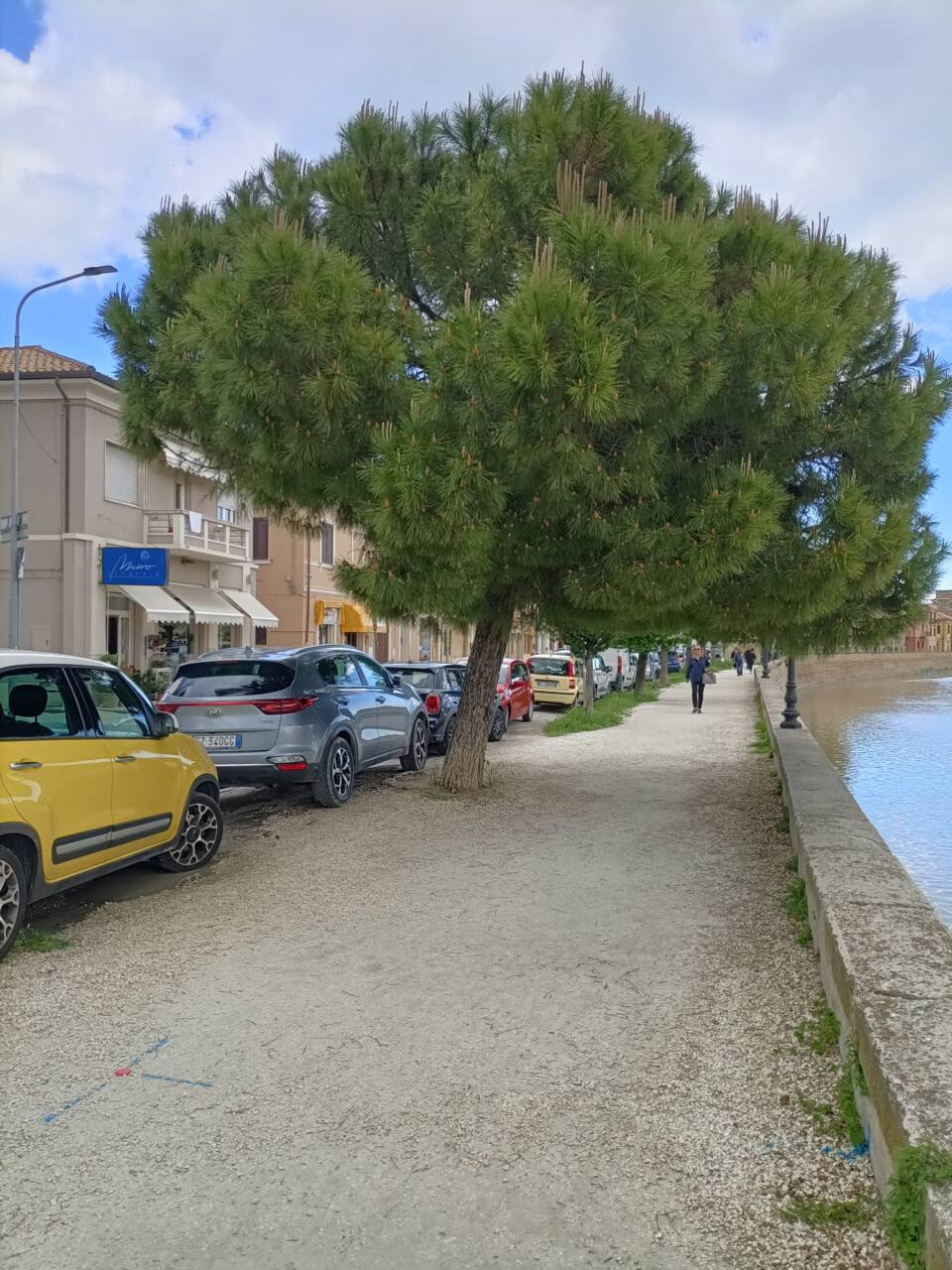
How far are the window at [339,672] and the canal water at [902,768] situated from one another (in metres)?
5.69

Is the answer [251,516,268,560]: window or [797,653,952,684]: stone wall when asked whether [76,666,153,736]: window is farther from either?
[797,653,952,684]: stone wall

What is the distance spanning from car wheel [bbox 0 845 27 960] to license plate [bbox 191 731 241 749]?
4.05m

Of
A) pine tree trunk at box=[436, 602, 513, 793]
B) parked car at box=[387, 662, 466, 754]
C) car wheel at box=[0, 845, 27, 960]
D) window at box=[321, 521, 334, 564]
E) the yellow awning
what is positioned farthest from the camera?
the yellow awning

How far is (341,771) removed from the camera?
9.77 m

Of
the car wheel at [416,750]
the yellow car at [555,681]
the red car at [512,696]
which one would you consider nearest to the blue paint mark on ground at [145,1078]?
the car wheel at [416,750]

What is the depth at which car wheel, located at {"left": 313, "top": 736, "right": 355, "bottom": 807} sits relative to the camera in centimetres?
934

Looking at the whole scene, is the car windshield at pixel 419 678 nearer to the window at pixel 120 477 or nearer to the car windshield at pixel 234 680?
the car windshield at pixel 234 680

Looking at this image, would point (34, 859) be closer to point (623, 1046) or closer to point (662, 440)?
point (623, 1046)

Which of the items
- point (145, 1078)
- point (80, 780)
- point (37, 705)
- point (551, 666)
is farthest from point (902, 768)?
point (145, 1078)

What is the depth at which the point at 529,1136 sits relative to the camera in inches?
126

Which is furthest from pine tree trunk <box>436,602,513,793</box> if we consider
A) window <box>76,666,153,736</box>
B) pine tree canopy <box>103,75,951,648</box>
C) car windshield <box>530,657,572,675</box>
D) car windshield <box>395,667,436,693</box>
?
car windshield <box>530,657,572,675</box>

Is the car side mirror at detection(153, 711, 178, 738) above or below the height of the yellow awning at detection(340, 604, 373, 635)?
below

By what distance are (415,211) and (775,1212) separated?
7.90 metres

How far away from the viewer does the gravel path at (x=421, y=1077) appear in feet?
8.84
